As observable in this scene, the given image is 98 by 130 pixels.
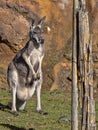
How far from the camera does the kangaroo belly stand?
13086 mm

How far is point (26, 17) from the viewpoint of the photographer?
17.5 m

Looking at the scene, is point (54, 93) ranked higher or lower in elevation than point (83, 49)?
lower

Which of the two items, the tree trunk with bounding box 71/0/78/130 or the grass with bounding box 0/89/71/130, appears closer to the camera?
the tree trunk with bounding box 71/0/78/130

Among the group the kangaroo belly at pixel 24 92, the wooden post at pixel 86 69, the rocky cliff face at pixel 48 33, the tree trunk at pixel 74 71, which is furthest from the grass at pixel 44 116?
the wooden post at pixel 86 69

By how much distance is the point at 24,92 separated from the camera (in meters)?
13.1

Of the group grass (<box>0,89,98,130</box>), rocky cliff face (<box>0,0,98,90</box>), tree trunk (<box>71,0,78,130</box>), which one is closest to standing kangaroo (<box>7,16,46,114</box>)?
grass (<box>0,89,98,130</box>)

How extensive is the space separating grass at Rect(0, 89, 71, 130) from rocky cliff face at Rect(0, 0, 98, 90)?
1.40 metres

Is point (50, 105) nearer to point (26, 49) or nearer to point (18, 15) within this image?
point (26, 49)

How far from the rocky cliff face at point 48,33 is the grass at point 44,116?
4.58 feet

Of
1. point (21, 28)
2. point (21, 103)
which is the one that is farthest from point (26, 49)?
point (21, 28)

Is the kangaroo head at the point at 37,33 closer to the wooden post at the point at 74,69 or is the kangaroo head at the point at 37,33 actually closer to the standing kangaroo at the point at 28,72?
the standing kangaroo at the point at 28,72

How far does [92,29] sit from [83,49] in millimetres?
8761

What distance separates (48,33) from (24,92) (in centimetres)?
479

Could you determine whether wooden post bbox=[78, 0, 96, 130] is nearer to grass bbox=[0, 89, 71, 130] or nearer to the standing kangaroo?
grass bbox=[0, 89, 71, 130]
